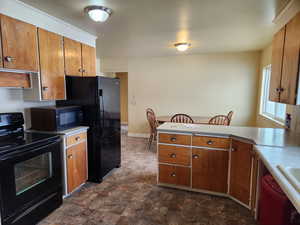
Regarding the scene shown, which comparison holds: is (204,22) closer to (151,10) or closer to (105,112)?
(151,10)

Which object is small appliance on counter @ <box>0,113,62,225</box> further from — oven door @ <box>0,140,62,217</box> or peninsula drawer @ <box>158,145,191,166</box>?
peninsula drawer @ <box>158,145,191,166</box>

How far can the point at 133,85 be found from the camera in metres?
5.70

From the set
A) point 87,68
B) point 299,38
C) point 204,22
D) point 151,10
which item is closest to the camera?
point 299,38

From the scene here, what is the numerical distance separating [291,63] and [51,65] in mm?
2802

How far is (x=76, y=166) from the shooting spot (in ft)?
8.63

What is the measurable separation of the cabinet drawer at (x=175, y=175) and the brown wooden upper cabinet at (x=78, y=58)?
1995 mm

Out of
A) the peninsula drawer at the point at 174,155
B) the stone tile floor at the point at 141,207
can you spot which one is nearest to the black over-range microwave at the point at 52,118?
the stone tile floor at the point at 141,207

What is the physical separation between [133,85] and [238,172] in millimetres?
4059

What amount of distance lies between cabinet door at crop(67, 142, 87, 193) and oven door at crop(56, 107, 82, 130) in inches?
12.1

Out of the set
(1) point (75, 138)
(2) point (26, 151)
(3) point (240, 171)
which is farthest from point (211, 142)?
(2) point (26, 151)

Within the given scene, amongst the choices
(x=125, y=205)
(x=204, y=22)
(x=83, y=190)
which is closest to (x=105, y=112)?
(x=83, y=190)

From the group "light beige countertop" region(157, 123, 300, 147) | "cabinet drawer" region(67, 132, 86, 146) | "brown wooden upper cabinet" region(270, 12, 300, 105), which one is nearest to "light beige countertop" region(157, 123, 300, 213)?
"light beige countertop" region(157, 123, 300, 147)

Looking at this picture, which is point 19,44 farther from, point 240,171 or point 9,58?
point 240,171

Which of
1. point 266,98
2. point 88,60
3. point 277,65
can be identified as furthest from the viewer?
point 266,98
